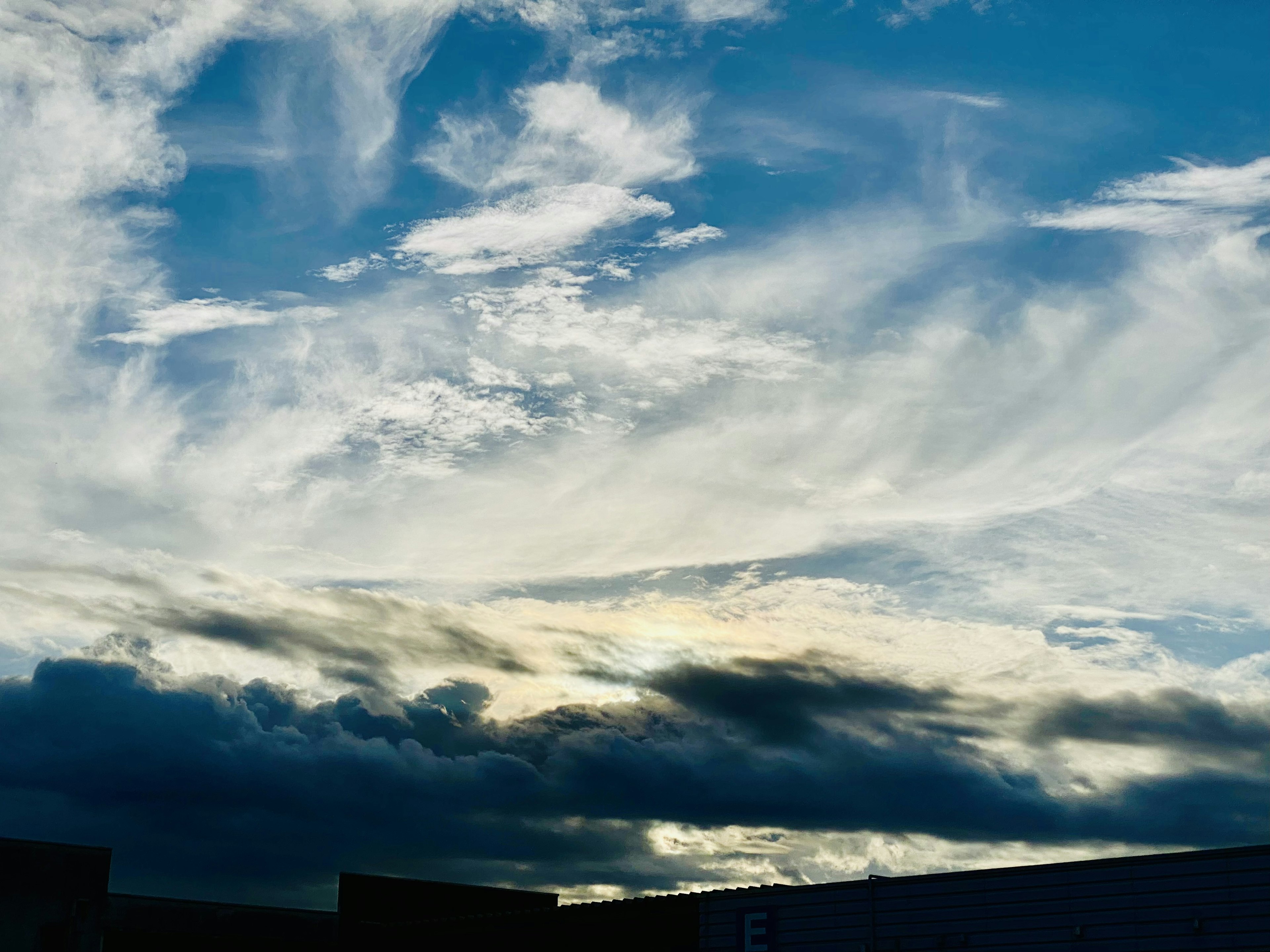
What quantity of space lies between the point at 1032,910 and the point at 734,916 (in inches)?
418

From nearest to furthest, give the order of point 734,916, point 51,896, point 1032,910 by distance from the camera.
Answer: point 1032,910
point 734,916
point 51,896

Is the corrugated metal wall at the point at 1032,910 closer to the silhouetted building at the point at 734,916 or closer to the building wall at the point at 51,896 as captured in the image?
the silhouetted building at the point at 734,916

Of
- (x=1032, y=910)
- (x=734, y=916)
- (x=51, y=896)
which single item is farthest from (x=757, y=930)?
(x=51, y=896)

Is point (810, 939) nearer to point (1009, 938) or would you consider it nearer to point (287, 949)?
point (1009, 938)

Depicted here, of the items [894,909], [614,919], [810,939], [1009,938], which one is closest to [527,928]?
[614,919]

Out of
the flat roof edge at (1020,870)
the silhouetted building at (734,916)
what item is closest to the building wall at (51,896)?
the silhouetted building at (734,916)

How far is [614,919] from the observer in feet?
144

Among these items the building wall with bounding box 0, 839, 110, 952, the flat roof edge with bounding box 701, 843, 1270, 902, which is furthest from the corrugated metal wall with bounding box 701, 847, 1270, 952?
the building wall with bounding box 0, 839, 110, 952

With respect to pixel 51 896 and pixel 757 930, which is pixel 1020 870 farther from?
pixel 51 896

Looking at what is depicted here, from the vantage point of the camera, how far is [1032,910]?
107 ft

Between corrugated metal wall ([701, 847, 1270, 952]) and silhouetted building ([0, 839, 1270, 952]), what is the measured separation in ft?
0.12

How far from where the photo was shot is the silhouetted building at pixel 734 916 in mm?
29672

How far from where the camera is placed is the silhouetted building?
97.3ft

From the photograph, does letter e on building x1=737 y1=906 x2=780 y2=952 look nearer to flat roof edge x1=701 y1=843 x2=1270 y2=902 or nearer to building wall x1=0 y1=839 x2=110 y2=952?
flat roof edge x1=701 y1=843 x2=1270 y2=902
